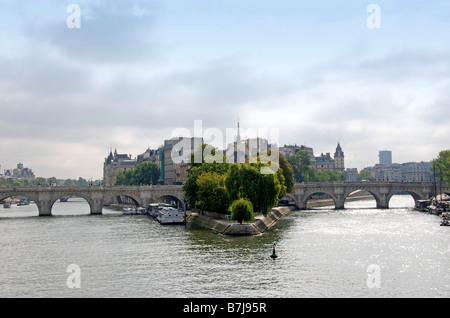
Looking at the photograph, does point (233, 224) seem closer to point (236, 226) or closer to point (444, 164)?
point (236, 226)

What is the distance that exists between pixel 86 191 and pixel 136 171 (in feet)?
207

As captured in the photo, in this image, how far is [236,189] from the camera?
235 ft

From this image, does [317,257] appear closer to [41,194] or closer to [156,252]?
[156,252]

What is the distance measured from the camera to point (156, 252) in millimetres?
52469

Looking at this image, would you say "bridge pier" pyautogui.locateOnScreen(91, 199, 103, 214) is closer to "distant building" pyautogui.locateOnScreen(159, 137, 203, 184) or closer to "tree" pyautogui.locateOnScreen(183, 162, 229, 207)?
"tree" pyautogui.locateOnScreen(183, 162, 229, 207)

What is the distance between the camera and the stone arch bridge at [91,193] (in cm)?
10694

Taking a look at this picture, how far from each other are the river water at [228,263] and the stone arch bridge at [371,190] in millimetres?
53662

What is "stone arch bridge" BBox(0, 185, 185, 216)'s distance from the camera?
106938 mm

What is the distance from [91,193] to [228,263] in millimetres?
74321

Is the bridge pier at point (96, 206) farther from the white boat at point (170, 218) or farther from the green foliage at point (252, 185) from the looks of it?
the green foliage at point (252, 185)

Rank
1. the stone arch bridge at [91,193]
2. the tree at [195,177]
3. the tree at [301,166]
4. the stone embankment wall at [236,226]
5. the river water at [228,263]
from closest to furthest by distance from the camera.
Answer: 1. the river water at [228,263]
2. the stone embankment wall at [236,226]
3. the tree at [195,177]
4. the stone arch bridge at [91,193]
5. the tree at [301,166]
